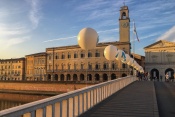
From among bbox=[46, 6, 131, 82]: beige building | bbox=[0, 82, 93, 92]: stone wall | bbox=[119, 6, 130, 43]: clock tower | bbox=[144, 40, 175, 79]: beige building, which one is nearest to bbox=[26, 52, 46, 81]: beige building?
bbox=[46, 6, 131, 82]: beige building

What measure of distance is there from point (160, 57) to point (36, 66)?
4423 centimetres

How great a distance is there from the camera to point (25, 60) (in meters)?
82.7

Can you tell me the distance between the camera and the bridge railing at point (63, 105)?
3649mm

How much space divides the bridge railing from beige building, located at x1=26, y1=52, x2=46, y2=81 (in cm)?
6850

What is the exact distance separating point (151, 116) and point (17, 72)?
271ft

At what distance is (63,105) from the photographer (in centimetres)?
541

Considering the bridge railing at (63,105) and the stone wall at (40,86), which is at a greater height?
the bridge railing at (63,105)

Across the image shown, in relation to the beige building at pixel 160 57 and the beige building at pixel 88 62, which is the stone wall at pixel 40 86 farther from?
A: the beige building at pixel 160 57

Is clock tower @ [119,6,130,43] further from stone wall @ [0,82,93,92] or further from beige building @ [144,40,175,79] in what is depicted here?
stone wall @ [0,82,93,92]

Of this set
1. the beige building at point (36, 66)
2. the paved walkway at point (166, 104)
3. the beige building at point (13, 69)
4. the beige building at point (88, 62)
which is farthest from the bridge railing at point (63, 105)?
the beige building at point (13, 69)

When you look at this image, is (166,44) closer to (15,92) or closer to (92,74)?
(92,74)

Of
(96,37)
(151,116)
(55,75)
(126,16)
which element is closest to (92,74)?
(55,75)

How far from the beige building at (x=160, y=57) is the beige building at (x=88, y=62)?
9125 mm

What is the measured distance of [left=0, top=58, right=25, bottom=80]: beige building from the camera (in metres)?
82.4
